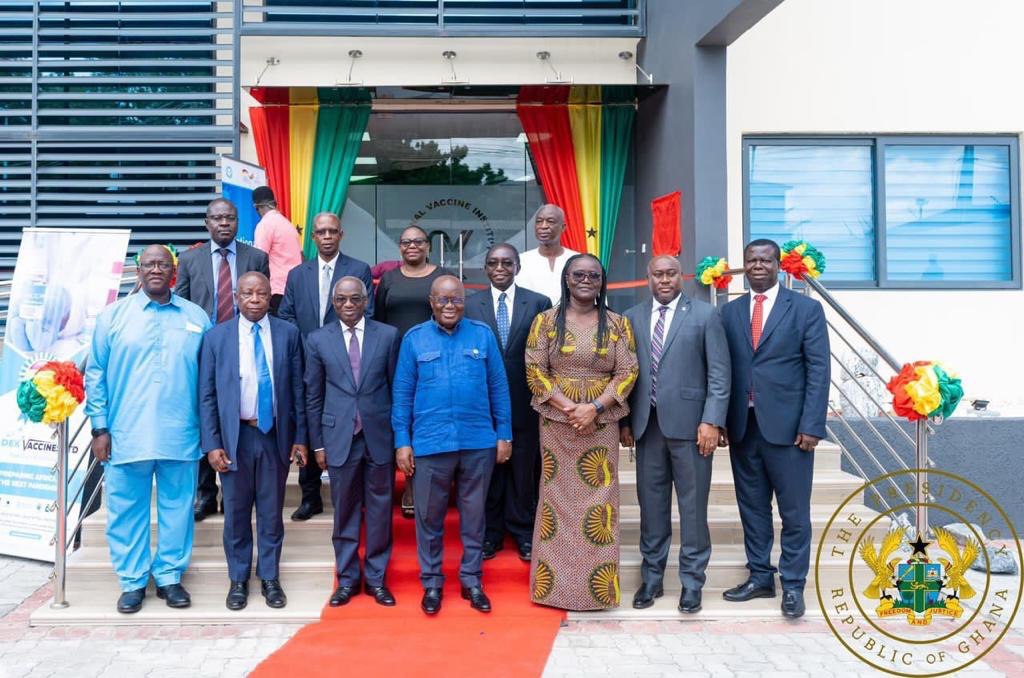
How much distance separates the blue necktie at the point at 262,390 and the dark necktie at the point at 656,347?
215 centimetres

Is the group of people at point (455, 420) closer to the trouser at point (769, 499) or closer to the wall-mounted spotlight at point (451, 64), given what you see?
the trouser at point (769, 499)

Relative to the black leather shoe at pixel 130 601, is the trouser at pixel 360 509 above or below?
above

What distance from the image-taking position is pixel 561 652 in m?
4.39

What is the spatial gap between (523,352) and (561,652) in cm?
176

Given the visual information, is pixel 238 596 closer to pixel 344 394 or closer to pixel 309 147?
pixel 344 394

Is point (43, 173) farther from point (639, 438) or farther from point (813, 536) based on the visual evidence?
point (813, 536)

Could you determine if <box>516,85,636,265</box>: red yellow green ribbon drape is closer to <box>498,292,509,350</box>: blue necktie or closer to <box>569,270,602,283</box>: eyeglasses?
<box>498,292,509,350</box>: blue necktie

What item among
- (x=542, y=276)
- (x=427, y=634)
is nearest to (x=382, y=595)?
(x=427, y=634)

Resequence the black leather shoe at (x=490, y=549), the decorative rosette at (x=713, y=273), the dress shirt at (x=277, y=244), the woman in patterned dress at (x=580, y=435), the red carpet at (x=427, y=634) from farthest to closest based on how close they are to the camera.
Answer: the decorative rosette at (x=713, y=273) → the dress shirt at (x=277, y=244) → the black leather shoe at (x=490, y=549) → the woman in patterned dress at (x=580, y=435) → the red carpet at (x=427, y=634)

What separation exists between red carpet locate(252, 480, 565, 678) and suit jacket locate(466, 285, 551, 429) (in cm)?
93

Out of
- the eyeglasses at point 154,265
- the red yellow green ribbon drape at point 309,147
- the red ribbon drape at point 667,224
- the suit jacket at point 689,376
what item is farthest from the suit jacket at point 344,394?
the red yellow green ribbon drape at point 309,147

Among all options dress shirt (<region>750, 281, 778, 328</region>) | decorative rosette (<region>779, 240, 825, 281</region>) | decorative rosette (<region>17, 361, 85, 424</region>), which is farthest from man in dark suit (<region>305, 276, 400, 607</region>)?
decorative rosette (<region>779, 240, 825, 281</region>)

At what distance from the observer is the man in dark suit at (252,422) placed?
189 inches

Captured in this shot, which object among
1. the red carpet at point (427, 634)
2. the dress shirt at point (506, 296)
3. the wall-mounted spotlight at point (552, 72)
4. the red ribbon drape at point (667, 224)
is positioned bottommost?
the red carpet at point (427, 634)
